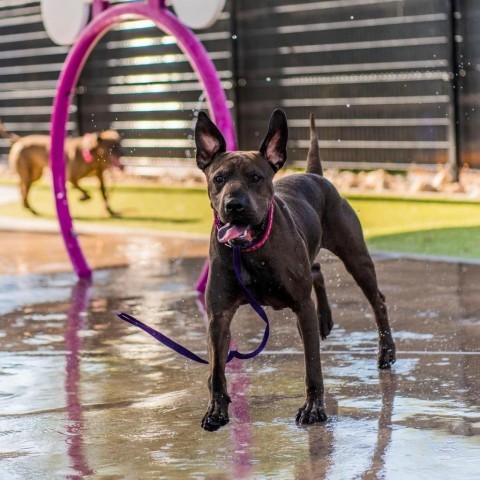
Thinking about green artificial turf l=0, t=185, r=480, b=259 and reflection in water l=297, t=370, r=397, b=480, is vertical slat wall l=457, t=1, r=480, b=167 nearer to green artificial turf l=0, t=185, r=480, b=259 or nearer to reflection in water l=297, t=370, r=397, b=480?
green artificial turf l=0, t=185, r=480, b=259

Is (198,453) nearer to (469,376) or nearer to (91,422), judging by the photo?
(91,422)

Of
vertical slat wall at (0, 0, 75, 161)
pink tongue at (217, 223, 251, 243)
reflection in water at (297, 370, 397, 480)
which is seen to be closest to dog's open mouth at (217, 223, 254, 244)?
pink tongue at (217, 223, 251, 243)

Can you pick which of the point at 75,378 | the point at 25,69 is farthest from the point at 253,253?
the point at 25,69

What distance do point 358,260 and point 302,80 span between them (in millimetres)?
9825

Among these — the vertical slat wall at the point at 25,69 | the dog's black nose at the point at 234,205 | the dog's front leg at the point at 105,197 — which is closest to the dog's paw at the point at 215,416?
the dog's black nose at the point at 234,205

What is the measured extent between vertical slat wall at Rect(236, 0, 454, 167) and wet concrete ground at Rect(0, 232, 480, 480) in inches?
221

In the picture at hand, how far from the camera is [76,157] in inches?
536

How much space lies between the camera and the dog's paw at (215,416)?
498 centimetres

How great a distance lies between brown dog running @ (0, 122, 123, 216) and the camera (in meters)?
13.4

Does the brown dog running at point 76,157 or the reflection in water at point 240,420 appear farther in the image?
the brown dog running at point 76,157

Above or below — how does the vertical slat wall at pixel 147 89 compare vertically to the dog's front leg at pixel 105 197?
above

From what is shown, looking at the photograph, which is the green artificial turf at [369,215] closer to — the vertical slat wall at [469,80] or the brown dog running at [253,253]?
the vertical slat wall at [469,80]

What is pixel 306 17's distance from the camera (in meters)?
15.5

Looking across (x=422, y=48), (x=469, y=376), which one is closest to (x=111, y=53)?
(x=422, y=48)
